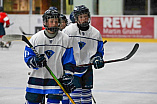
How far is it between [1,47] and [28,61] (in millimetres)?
12536

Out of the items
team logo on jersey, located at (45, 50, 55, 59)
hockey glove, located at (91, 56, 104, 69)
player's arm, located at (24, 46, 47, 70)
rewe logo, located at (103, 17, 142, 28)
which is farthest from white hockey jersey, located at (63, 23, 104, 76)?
rewe logo, located at (103, 17, 142, 28)

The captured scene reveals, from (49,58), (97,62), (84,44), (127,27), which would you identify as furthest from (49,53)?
(127,27)

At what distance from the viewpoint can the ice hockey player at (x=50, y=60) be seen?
15.1ft

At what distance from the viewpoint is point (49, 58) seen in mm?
4645

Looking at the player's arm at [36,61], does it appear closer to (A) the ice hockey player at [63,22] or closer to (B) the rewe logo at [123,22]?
(A) the ice hockey player at [63,22]

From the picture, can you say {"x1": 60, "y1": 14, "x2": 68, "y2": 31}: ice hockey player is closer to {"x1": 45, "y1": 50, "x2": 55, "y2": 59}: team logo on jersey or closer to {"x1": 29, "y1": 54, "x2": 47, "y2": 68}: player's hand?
{"x1": 45, "y1": 50, "x2": 55, "y2": 59}: team logo on jersey

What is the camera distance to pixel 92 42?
18.8 ft

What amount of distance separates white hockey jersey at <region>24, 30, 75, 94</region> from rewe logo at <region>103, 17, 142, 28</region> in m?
16.0

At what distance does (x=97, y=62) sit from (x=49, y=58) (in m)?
0.91

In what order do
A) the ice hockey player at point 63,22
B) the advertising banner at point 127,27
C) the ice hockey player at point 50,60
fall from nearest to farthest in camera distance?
the ice hockey player at point 50,60 → the ice hockey player at point 63,22 → the advertising banner at point 127,27

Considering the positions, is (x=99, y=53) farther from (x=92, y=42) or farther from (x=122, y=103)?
(x=122, y=103)

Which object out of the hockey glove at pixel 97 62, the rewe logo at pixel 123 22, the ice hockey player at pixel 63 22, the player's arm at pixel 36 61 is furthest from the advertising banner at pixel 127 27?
the player's arm at pixel 36 61

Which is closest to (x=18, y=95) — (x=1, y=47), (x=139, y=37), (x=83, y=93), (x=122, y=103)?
(x=122, y=103)

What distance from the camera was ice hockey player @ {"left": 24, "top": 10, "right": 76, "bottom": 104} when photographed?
461 cm
